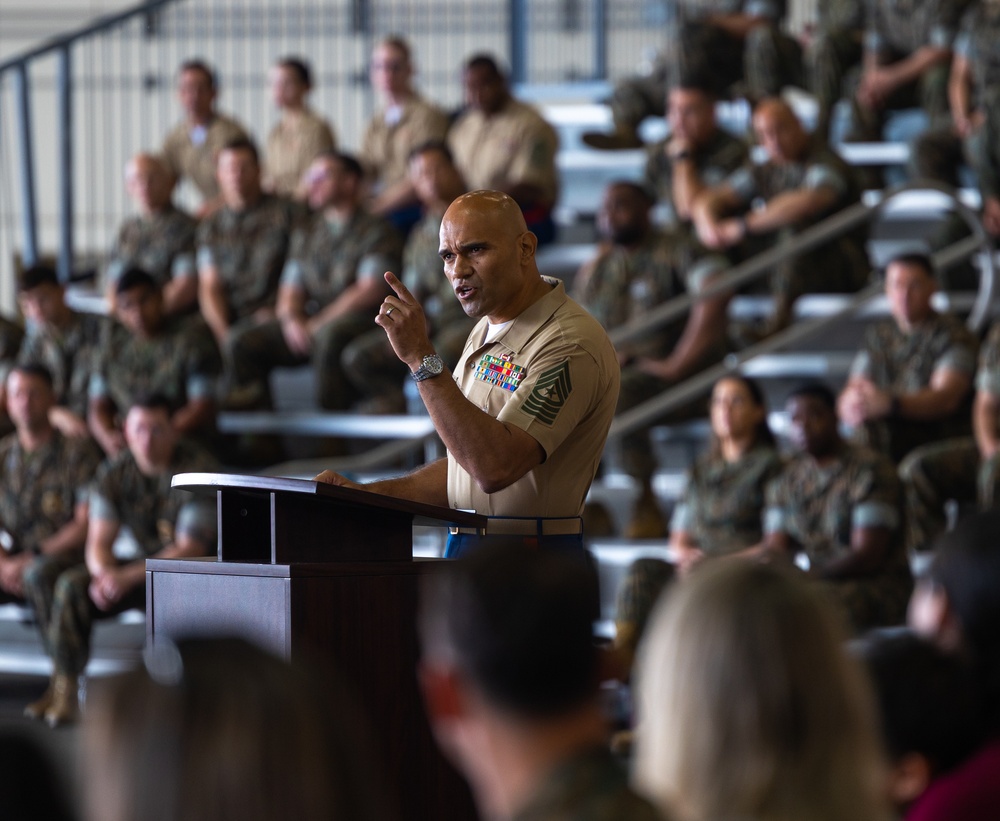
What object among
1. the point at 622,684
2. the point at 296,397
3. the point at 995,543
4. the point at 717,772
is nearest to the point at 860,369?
the point at 622,684

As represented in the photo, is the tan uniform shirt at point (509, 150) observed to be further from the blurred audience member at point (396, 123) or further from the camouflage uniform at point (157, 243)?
the camouflage uniform at point (157, 243)

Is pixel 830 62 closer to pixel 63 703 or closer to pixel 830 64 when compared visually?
pixel 830 64

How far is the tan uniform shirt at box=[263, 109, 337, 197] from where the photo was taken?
26.9ft

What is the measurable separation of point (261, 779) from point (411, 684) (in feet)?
4.84

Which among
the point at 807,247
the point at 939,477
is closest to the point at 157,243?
the point at 807,247

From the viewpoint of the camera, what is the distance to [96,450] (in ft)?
21.1

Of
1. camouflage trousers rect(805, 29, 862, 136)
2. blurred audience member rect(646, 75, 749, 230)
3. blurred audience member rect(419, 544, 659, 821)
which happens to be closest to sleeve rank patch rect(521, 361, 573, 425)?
blurred audience member rect(419, 544, 659, 821)

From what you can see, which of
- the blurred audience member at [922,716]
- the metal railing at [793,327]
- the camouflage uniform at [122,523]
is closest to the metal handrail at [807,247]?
the metal railing at [793,327]

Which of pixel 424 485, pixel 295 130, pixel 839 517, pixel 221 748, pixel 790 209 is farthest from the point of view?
pixel 295 130

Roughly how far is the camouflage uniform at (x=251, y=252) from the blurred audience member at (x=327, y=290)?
4.1 inches

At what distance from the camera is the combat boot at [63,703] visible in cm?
563

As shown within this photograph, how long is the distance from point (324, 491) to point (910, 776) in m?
1.03

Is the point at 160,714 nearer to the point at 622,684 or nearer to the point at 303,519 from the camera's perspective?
the point at 303,519

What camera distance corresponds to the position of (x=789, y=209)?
6.30 meters
